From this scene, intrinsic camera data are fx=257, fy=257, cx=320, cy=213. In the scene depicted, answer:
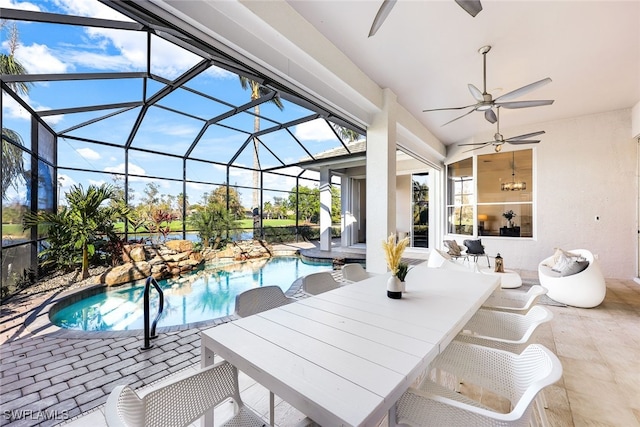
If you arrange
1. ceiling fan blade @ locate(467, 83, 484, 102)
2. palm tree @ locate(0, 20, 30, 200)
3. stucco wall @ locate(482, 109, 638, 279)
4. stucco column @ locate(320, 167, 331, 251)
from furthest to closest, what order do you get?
stucco column @ locate(320, 167, 331, 251), stucco wall @ locate(482, 109, 638, 279), palm tree @ locate(0, 20, 30, 200), ceiling fan blade @ locate(467, 83, 484, 102)

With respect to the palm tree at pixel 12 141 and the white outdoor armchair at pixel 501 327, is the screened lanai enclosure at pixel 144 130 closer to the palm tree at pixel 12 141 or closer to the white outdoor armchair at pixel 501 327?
the palm tree at pixel 12 141

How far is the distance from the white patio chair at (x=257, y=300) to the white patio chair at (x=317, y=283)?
0.75 feet

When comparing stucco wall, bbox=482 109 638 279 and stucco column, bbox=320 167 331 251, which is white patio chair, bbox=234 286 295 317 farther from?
stucco column, bbox=320 167 331 251

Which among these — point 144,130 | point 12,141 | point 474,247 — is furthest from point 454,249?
point 12,141

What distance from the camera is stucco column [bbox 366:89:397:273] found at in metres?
4.05

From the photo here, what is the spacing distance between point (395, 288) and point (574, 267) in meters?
3.93

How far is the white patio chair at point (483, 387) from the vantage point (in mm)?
914

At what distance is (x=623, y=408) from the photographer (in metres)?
1.81

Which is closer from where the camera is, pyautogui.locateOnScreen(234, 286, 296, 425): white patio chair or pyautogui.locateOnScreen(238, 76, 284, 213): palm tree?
pyautogui.locateOnScreen(234, 286, 296, 425): white patio chair

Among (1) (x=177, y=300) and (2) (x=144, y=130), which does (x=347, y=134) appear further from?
(1) (x=177, y=300)

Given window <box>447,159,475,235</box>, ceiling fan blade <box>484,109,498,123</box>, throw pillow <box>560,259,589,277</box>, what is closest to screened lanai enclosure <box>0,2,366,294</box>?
ceiling fan blade <box>484,109,498,123</box>

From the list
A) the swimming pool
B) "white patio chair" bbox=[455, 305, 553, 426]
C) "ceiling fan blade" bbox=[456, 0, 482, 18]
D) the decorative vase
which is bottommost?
the swimming pool

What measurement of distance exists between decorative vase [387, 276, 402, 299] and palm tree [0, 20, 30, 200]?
204 inches

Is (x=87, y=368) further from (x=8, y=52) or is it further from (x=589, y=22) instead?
(x=589, y=22)
